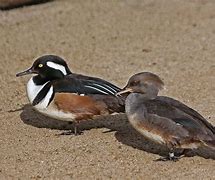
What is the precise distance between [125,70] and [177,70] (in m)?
0.63

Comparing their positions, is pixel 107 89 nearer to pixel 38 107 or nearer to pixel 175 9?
pixel 38 107

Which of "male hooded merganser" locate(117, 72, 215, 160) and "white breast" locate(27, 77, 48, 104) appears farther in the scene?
"white breast" locate(27, 77, 48, 104)

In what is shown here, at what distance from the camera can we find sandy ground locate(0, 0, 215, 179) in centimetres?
606

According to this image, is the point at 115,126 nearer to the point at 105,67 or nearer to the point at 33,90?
the point at 33,90

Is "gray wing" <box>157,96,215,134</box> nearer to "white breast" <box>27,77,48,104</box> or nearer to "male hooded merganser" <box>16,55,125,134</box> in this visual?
"male hooded merganser" <box>16,55,125,134</box>

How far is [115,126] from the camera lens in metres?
7.11

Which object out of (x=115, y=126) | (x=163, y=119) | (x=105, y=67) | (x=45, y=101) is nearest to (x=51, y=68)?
(x=45, y=101)

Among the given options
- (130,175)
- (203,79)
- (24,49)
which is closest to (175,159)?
(130,175)

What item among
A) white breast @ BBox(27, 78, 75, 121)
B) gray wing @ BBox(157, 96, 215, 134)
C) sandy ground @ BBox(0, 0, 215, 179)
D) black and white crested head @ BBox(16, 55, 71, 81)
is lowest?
sandy ground @ BBox(0, 0, 215, 179)

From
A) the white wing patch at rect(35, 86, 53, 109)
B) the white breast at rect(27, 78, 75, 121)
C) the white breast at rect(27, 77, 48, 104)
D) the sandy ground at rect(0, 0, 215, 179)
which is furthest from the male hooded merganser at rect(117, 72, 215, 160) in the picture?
the white breast at rect(27, 77, 48, 104)

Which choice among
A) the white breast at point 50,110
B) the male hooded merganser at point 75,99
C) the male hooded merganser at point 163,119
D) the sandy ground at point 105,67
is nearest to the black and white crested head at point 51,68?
the male hooded merganser at point 75,99

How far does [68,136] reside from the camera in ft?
22.4

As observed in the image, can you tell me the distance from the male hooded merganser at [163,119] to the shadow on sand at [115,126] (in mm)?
333

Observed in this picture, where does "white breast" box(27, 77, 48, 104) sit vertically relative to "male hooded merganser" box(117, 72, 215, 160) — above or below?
below
